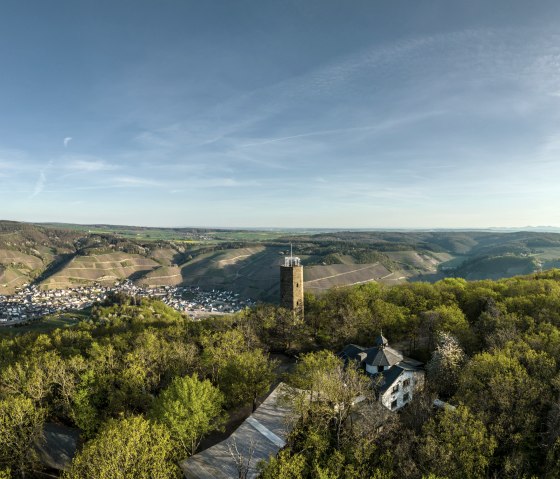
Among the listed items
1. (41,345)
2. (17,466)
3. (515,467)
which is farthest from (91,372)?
(515,467)

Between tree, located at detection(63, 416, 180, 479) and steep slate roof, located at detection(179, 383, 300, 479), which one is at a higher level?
tree, located at detection(63, 416, 180, 479)

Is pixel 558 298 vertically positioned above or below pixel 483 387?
above

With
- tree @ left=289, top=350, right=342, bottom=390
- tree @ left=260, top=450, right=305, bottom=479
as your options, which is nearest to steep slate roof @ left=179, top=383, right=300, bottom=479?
tree @ left=289, top=350, right=342, bottom=390

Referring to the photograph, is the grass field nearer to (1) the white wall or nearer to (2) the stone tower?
(2) the stone tower

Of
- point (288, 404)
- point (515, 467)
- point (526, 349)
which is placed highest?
point (526, 349)

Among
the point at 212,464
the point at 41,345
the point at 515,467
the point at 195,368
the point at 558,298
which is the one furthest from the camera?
the point at 41,345

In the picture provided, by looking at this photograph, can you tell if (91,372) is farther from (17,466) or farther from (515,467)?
(515,467)
